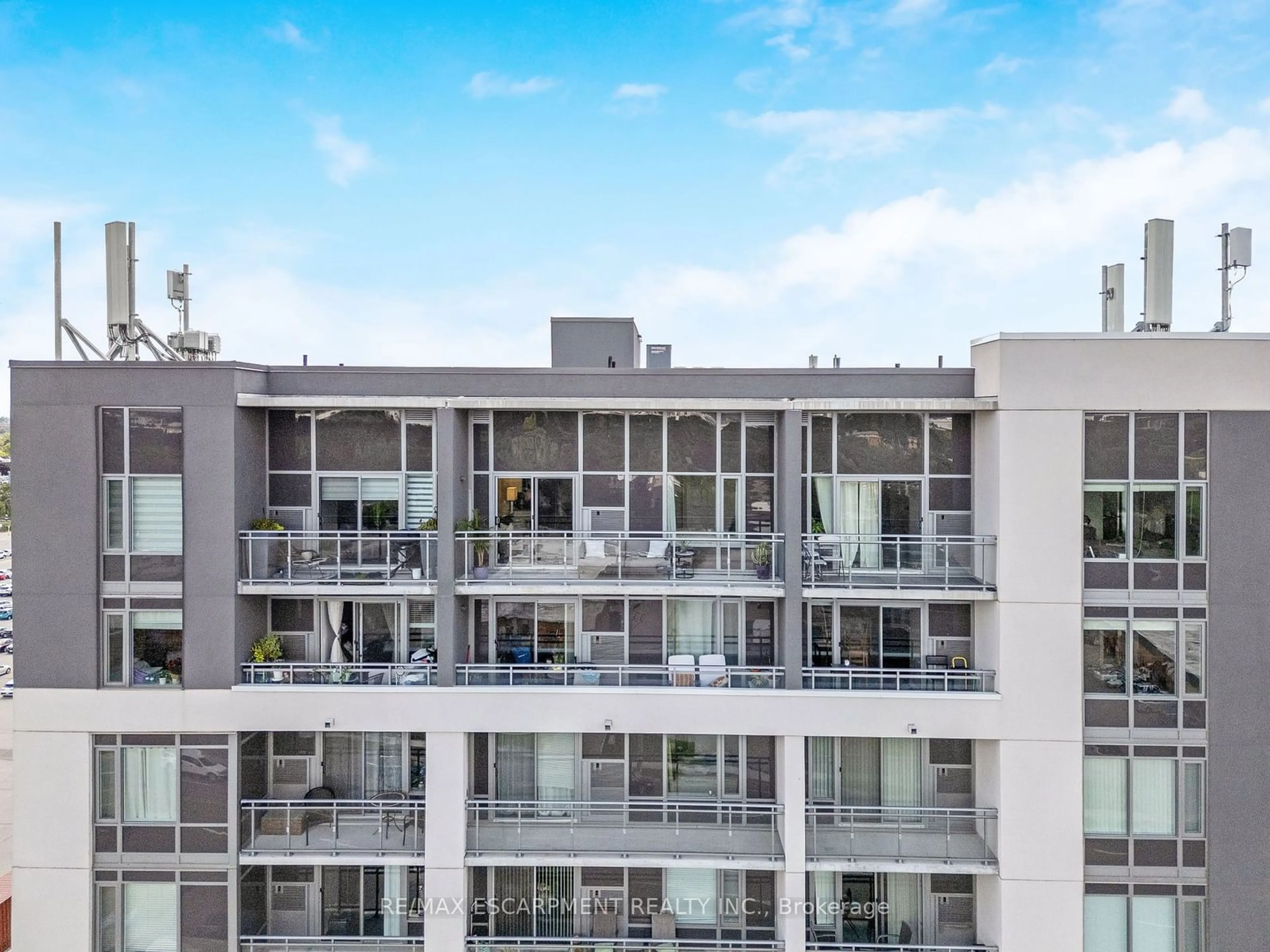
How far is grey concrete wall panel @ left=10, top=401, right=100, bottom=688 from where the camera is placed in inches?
418

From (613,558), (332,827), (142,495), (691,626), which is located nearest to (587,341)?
(613,558)

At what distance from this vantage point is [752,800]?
11742 millimetres

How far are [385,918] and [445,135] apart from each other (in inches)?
622

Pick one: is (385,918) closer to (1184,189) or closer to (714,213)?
(714,213)

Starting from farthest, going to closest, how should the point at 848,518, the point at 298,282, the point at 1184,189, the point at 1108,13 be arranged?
the point at 298,282
the point at 1108,13
the point at 1184,189
the point at 848,518

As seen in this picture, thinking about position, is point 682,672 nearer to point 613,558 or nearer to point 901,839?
point 613,558

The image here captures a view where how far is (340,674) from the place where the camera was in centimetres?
1137

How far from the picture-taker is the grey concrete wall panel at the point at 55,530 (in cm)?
1062

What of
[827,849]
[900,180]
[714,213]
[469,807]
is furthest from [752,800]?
[900,180]

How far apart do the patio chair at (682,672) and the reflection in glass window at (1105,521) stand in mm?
6466

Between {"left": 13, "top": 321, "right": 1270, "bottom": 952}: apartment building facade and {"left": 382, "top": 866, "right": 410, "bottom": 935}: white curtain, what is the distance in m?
0.06

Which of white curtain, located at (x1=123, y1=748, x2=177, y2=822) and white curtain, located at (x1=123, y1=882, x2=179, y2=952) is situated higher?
white curtain, located at (x1=123, y1=748, x2=177, y2=822)

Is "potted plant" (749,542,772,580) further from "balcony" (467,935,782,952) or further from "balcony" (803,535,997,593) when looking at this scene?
"balcony" (467,935,782,952)

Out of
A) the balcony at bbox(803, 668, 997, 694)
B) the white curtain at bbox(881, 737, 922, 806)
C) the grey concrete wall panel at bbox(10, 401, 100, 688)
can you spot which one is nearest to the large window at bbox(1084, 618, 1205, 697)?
the balcony at bbox(803, 668, 997, 694)
